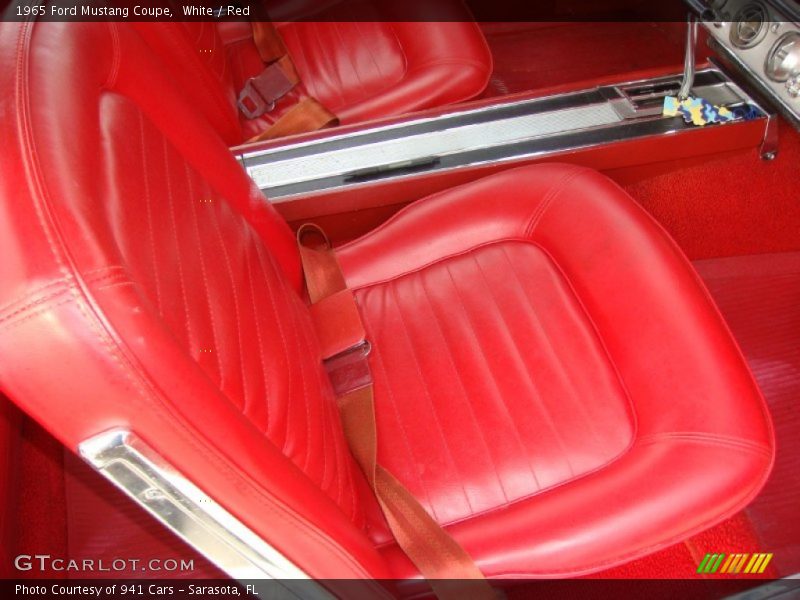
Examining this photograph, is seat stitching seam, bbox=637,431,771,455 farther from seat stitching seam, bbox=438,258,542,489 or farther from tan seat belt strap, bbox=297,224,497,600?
tan seat belt strap, bbox=297,224,497,600

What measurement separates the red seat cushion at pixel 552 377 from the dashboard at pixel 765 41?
0.24 metres

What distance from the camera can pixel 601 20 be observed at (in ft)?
6.46

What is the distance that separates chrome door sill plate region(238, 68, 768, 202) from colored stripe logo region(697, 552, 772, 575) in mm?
766

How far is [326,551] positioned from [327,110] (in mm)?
964

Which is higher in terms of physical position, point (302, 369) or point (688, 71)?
point (688, 71)

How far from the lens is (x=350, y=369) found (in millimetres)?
979

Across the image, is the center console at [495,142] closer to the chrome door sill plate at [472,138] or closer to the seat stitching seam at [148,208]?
the chrome door sill plate at [472,138]

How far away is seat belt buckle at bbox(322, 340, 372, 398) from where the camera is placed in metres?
0.97

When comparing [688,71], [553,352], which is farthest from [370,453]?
[688,71]

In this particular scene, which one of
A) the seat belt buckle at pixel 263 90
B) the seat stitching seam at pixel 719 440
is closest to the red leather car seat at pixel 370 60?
the seat belt buckle at pixel 263 90

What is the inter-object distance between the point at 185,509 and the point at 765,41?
94 cm

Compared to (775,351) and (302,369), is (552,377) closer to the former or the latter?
(302,369)

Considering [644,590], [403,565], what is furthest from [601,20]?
[403,565]

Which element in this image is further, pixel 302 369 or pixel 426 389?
pixel 426 389
